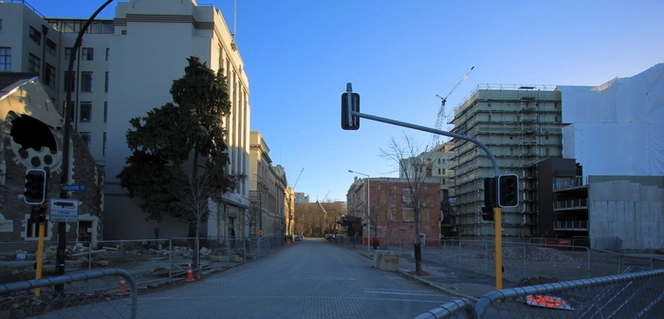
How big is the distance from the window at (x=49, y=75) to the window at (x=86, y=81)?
2.66 meters

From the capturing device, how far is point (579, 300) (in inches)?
205

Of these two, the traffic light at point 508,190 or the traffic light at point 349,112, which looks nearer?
the traffic light at point 508,190

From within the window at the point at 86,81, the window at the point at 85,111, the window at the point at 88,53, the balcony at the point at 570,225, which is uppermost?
the window at the point at 88,53

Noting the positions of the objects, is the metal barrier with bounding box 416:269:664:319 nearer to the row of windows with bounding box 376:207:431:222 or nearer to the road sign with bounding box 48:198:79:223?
the road sign with bounding box 48:198:79:223

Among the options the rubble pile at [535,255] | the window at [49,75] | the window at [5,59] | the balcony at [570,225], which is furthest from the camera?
the balcony at [570,225]

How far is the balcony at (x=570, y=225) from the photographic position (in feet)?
204

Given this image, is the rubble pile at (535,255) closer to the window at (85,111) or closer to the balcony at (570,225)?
the balcony at (570,225)

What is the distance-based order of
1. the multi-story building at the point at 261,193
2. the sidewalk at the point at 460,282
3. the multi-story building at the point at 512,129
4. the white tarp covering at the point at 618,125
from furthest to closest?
the multi-story building at the point at 512,129 → the multi-story building at the point at 261,193 → the white tarp covering at the point at 618,125 → the sidewalk at the point at 460,282

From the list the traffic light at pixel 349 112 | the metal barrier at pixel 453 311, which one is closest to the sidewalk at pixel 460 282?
the traffic light at pixel 349 112

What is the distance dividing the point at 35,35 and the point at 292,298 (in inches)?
1825

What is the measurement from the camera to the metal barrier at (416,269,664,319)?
11.7ft

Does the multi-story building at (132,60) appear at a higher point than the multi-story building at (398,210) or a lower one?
higher

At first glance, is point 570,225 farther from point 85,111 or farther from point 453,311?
point 453,311

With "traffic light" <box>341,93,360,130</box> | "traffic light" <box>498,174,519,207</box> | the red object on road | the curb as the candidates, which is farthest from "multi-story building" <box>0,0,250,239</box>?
the red object on road
